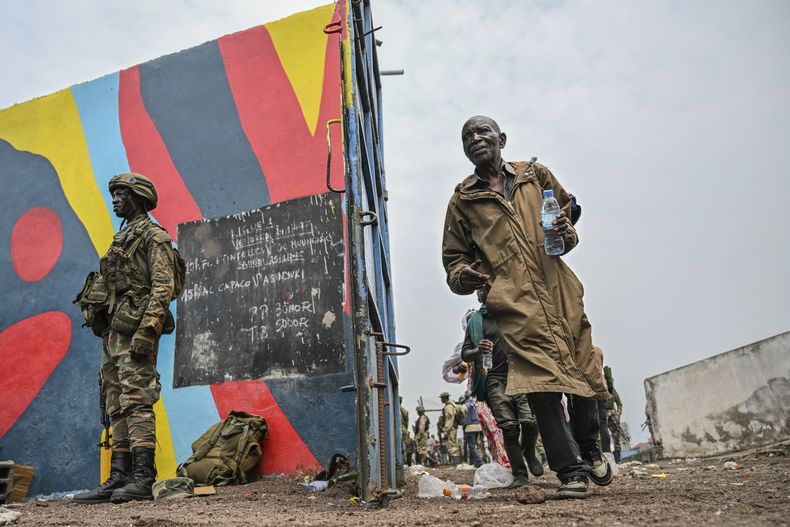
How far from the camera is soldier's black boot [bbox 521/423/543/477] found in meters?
4.93

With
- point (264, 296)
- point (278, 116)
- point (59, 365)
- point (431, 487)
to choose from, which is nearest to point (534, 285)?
point (431, 487)

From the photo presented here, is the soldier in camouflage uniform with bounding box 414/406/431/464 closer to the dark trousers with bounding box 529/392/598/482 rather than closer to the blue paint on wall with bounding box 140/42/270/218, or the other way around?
the blue paint on wall with bounding box 140/42/270/218

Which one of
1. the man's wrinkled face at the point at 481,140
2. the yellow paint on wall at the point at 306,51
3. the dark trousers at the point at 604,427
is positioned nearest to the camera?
the man's wrinkled face at the point at 481,140

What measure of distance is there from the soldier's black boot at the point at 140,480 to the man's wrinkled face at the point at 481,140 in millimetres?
2759

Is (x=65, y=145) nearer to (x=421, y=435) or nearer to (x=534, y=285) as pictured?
(x=534, y=285)

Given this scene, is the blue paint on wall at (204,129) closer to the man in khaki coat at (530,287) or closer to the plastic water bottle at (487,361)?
the plastic water bottle at (487,361)

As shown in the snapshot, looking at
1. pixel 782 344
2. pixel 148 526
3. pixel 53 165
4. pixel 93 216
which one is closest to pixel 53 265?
pixel 93 216

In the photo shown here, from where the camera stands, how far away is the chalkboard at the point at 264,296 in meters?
5.30

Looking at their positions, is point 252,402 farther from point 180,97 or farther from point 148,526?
point 180,97

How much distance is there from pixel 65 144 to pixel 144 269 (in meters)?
3.81

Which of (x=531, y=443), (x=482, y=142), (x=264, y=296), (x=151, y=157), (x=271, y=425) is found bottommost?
(x=531, y=443)

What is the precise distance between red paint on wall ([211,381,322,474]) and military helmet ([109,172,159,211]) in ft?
6.00

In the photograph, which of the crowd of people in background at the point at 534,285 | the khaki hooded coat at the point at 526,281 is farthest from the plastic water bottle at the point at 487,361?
the khaki hooded coat at the point at 526,281

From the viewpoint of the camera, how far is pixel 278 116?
20.1ft
